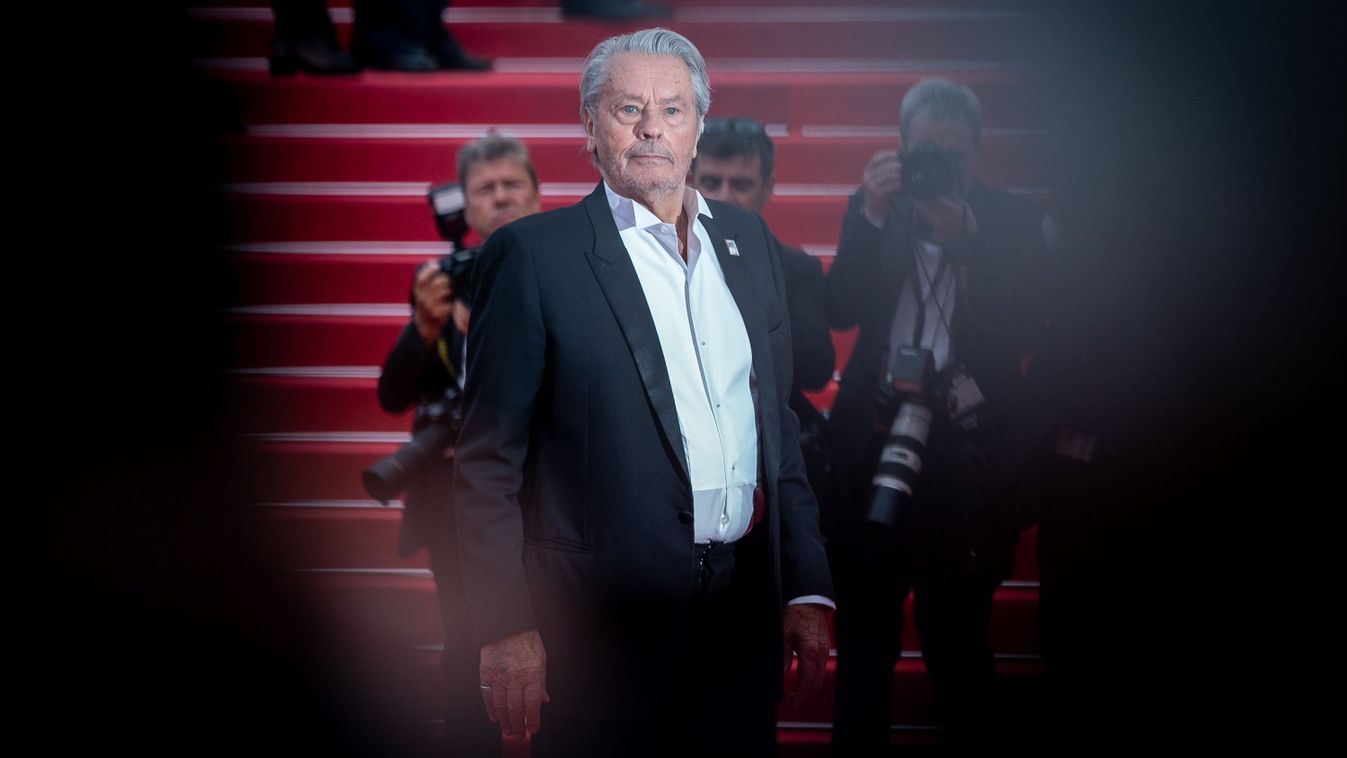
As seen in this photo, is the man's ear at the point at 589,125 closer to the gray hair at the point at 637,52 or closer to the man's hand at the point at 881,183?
the gray hair at the point at 637,52

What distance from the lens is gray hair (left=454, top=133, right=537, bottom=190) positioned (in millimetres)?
2238

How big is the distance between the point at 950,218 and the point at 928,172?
112mm

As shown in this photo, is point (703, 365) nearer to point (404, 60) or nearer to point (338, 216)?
point (338, 216)

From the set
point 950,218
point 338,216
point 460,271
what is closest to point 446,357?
point 460,271

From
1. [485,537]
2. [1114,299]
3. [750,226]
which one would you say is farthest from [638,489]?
[1114,299]

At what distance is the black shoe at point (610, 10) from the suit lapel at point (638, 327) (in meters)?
2.35

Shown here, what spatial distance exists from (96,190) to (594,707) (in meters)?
2.15

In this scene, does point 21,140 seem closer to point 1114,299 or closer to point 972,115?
point 972,115

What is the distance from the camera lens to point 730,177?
2129 millimetres

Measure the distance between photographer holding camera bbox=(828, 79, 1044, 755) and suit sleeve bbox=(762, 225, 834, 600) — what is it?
0.51 meters

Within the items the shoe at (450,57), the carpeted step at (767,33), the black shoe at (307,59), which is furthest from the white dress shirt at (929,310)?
the black shoe at (307,59)

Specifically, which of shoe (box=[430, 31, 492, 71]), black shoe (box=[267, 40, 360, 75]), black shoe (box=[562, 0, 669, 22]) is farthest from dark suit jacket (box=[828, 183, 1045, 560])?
black shoe (box=[267, 40, 360, 75])

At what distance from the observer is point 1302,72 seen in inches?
71.6

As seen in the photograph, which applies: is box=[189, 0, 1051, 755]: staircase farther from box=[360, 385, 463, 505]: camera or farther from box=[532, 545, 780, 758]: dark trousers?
box=[532, 545, 780, 758]: dark trousers
